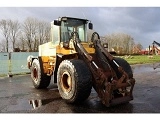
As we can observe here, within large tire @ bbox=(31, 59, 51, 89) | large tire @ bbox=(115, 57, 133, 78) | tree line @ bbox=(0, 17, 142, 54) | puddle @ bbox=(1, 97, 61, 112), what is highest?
tree line @ bbox=(0, 17, 142, 54)

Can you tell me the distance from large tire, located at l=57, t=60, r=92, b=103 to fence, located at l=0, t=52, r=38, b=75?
308 inches

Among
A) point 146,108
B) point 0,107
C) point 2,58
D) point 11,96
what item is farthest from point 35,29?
point 2,58

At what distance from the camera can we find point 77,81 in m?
5.50

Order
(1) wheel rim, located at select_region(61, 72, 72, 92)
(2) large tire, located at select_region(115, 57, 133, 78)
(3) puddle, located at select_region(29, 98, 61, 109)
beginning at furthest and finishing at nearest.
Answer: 1. (2) large tire, located at select_region(115, 57, 133, 78)
2. (1) wheel rim, located at select_region(61, 72, 72, 92)
3. (3) puddle, located at select_region(29, 98, 61, 109)

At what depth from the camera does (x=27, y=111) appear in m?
5.47

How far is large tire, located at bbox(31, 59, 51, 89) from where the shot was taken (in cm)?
837

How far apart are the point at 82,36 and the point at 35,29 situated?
1.98m

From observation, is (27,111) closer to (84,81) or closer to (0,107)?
(0,107)

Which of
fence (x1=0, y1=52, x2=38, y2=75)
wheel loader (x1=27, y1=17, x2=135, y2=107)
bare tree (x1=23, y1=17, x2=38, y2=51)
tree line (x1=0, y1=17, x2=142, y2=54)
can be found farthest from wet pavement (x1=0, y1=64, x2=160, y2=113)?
fence (x1=0, y1=52, x2=38, y2=75)

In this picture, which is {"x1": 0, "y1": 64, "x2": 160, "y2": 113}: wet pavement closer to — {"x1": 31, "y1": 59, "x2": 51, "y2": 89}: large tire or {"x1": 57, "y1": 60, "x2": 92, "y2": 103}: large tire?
{"x1": 57, "y1": 60, "x2": 92, "y2": 103}: large tire

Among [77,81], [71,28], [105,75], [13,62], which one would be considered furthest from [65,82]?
[13,62]

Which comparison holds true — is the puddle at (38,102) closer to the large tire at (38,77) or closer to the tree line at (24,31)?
the large tire at (38,77)

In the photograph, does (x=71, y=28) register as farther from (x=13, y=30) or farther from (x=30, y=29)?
(x=13, y=30)

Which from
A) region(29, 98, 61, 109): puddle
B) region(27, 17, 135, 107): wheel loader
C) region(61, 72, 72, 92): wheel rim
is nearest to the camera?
region(27, 17, 135, 107): wheel loader
